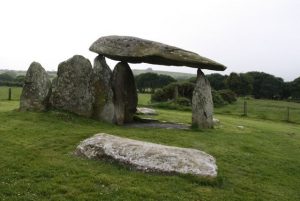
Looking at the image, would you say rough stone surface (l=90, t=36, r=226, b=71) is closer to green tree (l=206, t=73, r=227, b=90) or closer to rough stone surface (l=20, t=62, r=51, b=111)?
rough stone surface (l=20, t=62, r=51, b=111)

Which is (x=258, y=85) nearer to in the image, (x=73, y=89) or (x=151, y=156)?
(x=73, y=89)

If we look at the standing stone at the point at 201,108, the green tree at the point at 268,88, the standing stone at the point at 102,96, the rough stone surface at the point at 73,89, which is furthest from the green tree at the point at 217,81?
the rough stone surface at the point at 73,89

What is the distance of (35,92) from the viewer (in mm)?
22500

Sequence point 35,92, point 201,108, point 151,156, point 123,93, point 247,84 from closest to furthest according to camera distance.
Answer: point 151,156 → point 35,92 → point 201,108 → point 123,93 → point 247,84

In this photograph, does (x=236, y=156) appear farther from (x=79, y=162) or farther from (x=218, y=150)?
(x=79, y=162)

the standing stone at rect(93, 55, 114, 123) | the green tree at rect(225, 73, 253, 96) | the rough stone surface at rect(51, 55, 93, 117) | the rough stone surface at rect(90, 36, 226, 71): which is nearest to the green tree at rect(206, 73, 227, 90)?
the green tree at rect(225, 73, 253, 96)

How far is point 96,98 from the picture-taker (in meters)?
23.4

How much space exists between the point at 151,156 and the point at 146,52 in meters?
9.59

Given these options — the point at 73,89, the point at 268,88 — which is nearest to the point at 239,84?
the point at 268,88

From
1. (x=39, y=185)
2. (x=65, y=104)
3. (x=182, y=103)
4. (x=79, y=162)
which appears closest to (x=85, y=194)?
(x=39, y=185)

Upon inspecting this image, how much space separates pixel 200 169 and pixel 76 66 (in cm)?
1164

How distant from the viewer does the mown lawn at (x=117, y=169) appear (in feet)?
39.5

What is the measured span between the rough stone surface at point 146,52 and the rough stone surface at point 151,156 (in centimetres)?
850

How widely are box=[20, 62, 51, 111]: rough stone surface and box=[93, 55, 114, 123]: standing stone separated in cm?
251
